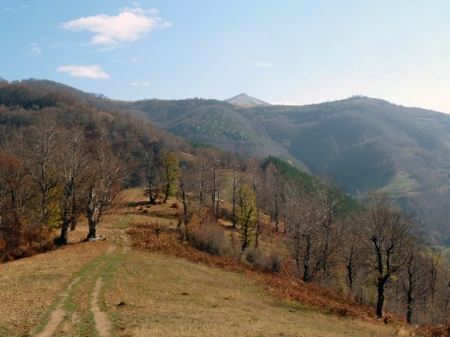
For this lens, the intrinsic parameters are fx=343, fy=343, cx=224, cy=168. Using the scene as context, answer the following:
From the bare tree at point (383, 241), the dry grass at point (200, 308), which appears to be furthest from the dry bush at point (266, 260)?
the bare tree at point (383, 241)

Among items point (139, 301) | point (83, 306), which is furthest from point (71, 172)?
point (83, 306)

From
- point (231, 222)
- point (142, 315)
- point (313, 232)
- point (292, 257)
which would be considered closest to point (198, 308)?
point (142, 315)

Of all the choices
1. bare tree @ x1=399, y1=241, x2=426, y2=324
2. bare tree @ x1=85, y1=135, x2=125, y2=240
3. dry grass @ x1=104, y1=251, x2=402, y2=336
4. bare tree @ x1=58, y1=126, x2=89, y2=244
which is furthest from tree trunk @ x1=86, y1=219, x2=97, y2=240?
bare tree @ x1=399, y1=241, x2=426, y2=324

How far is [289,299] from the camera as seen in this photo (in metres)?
33.0

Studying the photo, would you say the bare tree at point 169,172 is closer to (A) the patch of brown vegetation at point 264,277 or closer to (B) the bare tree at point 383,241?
(A) the patch of brown vegetation at point 264,277

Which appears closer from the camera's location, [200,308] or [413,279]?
[200,308]

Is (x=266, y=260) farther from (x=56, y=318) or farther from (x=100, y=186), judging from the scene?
(x=56, y=318)

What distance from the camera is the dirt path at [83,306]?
17.1 metres

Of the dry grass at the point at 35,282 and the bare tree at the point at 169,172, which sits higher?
the bare tree at the point at 169,172

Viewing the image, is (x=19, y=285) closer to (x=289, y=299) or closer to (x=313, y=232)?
(x=289, y=299)

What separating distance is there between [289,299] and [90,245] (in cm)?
2493

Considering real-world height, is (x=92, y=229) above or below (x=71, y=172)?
below

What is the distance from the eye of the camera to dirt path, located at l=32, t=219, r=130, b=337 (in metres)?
17.1

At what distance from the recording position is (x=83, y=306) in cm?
2167
